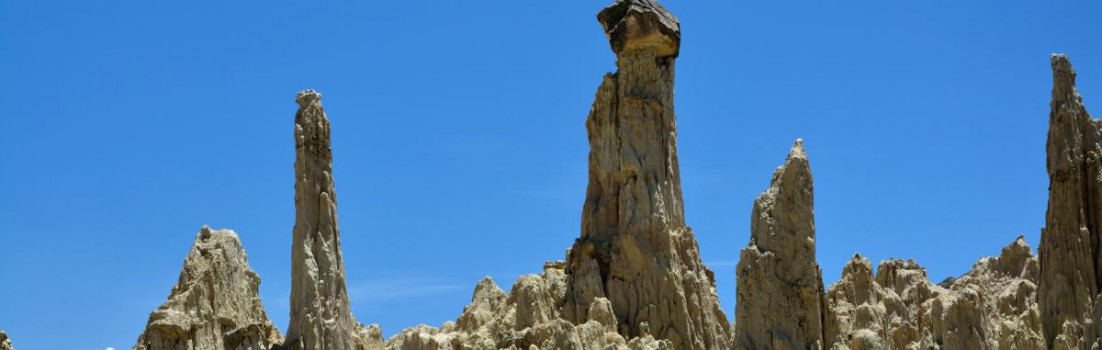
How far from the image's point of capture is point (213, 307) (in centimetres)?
5562

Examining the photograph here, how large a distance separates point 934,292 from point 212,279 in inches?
1348

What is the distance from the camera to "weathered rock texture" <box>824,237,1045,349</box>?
179 ft

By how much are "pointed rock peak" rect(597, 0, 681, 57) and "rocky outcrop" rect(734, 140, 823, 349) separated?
25913mm

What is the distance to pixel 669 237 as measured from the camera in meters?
71.2

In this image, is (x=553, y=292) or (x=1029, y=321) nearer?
(x=1029, y=321)

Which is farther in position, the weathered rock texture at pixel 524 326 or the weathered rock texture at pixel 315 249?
the weathered rock texture at pixel 524 326

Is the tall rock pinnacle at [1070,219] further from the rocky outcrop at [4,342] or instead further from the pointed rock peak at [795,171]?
the rocky outcrop at [4,342]

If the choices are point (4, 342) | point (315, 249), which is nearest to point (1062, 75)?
point (315, 249)

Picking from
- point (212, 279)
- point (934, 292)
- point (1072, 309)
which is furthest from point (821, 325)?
point (934, 292)

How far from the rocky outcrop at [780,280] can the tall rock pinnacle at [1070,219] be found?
1176 centimetres

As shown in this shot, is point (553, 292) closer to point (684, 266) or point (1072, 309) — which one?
point (684, 266)

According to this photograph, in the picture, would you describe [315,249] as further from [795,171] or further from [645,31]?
[645,31]

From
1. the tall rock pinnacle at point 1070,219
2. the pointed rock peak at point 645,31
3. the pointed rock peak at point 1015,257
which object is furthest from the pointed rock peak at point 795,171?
the pointed rock peak at point 1015,257

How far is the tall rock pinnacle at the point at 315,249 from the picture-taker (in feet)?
182
